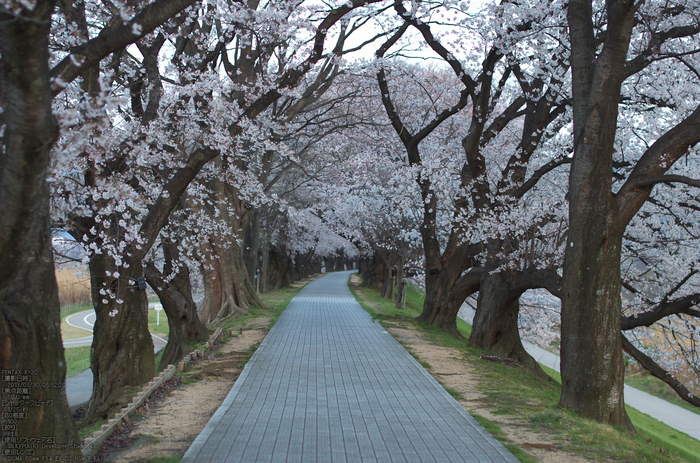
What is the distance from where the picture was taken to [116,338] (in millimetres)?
9703

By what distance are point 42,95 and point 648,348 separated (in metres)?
19.8

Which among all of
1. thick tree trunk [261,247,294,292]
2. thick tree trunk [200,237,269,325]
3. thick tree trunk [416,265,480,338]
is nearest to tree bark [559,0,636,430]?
thick tree trunk [416,265,480,338]

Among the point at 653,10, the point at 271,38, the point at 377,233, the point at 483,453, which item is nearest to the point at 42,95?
the point at 483,453

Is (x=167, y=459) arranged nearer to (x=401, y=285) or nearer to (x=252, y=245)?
(x=401, y=285)

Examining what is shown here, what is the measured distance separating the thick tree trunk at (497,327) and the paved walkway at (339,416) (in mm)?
2807

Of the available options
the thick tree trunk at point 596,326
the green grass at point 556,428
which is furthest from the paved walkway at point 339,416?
the thick tree trunk at point 596,326

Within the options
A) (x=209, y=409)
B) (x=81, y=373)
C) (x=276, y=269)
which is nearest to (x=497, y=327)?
(x=209, y=409)

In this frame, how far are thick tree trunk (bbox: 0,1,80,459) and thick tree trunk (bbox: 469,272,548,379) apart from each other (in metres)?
10.7

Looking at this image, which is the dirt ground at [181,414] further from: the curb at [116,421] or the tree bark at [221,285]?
the tree bark at [221,285]

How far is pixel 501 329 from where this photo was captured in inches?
548

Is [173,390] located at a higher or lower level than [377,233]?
lower

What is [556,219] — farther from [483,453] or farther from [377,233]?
[377,233]

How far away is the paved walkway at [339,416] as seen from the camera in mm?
5645

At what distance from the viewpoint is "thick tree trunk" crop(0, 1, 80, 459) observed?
372 centimetres
